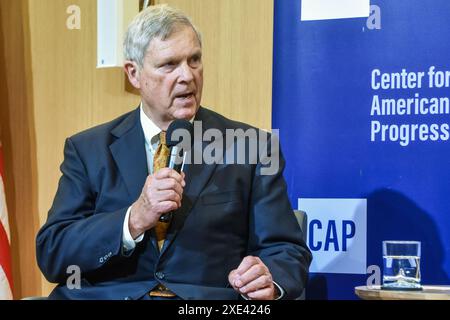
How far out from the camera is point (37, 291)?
3791 millimetres

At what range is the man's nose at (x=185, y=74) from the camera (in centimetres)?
246

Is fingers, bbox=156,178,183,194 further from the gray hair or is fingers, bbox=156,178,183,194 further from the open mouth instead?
the gray hair

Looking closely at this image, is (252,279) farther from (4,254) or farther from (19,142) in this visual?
(19,142)

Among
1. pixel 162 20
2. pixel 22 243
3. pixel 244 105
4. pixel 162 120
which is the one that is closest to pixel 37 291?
pixel 22 243

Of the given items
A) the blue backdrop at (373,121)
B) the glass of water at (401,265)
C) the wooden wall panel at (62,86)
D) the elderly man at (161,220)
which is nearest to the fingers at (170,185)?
the elderly man at (161,220)

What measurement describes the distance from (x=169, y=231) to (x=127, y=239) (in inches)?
5.4

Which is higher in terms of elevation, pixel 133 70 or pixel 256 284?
pixel 133 70

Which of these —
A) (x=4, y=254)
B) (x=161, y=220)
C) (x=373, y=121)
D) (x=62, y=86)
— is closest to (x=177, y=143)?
(x=161, y=220)

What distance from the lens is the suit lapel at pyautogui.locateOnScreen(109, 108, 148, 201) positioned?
2.47 m

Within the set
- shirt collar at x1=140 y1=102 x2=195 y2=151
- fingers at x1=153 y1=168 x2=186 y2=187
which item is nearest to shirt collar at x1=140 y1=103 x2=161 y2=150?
shirt collar at x1=140 y1=102 x2=195 y2=151

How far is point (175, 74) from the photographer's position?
8.14ft

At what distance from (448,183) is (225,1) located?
50.5 inches

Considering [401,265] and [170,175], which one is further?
[401,265]

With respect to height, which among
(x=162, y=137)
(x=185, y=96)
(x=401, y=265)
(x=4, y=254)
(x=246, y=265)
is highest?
(x=185, y=96)
